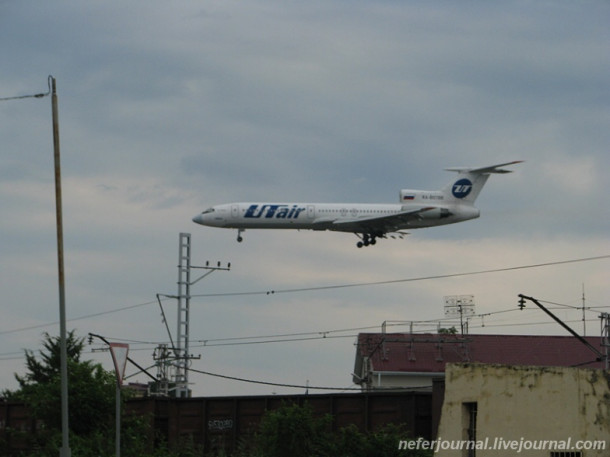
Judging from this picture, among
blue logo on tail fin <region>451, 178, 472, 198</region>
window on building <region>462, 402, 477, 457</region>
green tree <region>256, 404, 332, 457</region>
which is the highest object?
blue logo on tail fin <region>451, 178, 472, 198</region>

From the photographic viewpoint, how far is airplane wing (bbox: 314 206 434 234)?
6725 centimetres

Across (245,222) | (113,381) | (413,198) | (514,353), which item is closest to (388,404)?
(113,381)

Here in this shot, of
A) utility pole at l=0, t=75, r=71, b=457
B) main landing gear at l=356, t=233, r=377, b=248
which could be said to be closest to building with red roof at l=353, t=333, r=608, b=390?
main landing gear at l=356, t=233, r=377, b=248

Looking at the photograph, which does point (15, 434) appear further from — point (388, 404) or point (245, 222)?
point (245, 222)

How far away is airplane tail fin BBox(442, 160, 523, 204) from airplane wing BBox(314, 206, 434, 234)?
4.53 meters

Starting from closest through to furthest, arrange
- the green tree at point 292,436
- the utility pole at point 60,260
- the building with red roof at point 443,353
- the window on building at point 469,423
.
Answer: the window on building at point 469,423
the utility pole at point 60,260
the green tree at point 292,436
the building with red roof at point 443,353

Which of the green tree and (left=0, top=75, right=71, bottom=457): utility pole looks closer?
(left=0, top=75, right=71, bottom=457): utility pole

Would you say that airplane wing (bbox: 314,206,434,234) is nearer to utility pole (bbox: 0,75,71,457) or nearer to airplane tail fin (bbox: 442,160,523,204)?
airplane tail fin (bbox: 442,160,523,204)

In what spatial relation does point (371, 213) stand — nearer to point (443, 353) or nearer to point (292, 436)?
point (443, 353)

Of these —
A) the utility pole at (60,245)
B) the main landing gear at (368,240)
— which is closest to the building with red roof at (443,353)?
the main landing gear at (368,240)

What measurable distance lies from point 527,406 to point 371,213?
4492 cm

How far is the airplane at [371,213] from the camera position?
6614 cm

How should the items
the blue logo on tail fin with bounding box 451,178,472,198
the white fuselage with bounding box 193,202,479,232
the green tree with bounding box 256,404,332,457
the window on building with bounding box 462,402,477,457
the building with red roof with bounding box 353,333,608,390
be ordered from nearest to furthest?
the window on building with bounding box 462,402,477,457, the green tree with bounding box 256,404,332,457, the white fuselage with bounding box 193,202,479,232, the blue logo on tail fin with bounding box 451,178,472,198, the building with red roof with bounding box 353,333,608,390

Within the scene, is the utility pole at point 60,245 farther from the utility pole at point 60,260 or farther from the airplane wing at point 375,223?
the airplane wing at point 375,223
